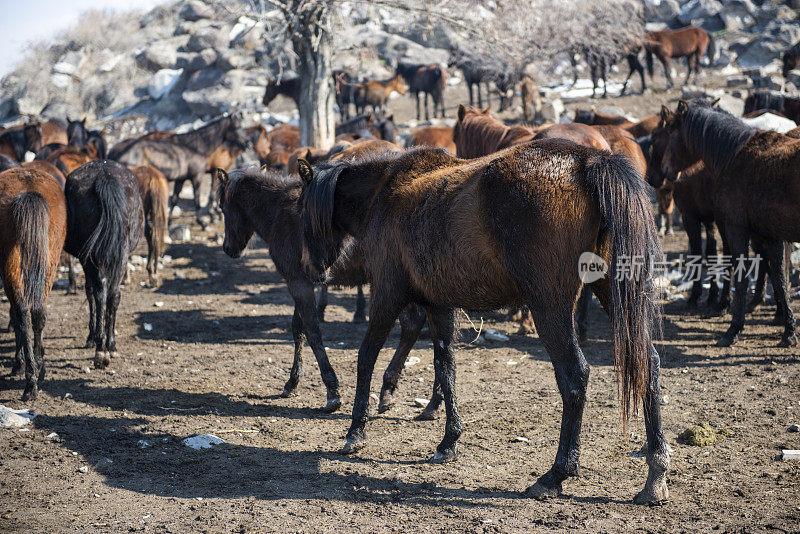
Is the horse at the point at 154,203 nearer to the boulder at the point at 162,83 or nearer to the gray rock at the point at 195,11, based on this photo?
the boulder at the point at 162,83

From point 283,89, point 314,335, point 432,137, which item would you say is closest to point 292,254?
point 314,335

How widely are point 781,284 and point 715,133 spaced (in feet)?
5.34

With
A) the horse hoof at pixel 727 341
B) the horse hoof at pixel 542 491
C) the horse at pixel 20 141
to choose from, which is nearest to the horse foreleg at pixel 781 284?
the horse hoof at pixel 727 341

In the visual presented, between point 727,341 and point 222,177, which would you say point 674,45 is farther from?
point 222,177

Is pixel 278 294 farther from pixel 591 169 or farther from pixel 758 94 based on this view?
pixel 758 94

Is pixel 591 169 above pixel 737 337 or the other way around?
above

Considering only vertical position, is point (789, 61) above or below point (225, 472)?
above

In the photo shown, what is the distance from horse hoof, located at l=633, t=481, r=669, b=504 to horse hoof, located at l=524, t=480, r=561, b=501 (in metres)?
0.41

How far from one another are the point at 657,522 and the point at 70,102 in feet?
120

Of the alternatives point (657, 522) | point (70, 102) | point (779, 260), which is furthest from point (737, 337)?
point (70, 102)

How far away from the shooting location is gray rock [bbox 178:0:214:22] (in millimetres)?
39281

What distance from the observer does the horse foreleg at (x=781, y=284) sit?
6605 millimetres

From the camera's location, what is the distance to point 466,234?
377 centimetres

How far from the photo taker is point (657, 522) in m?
3.44
